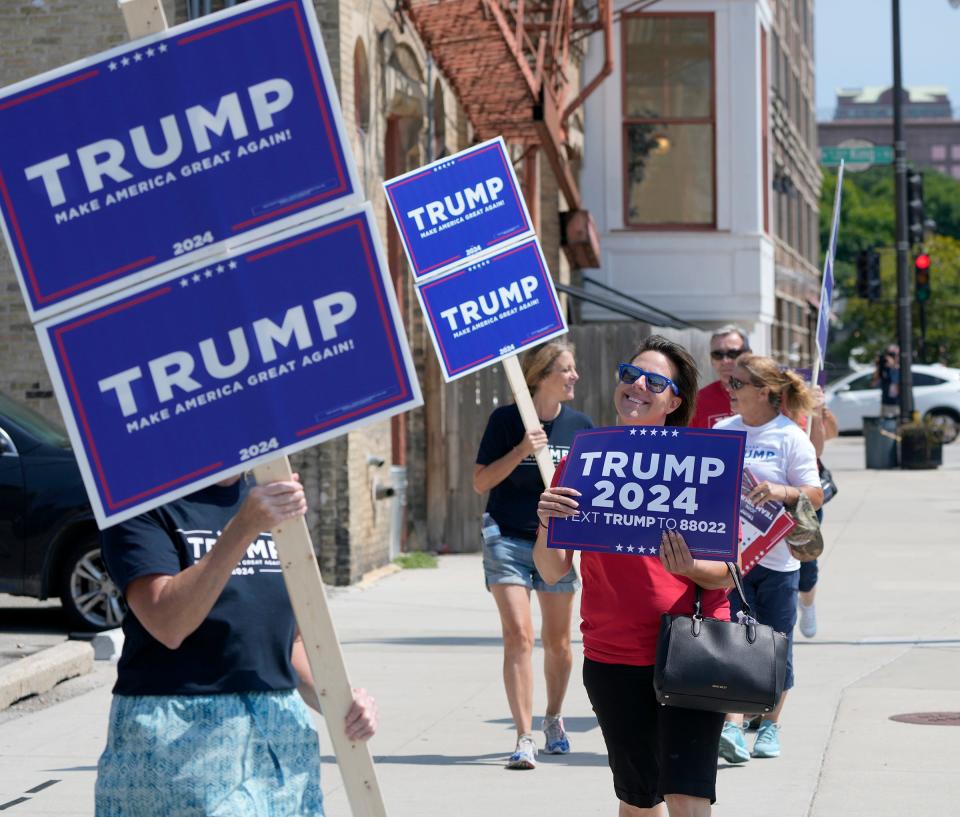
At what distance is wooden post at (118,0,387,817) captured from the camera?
12.5 feet

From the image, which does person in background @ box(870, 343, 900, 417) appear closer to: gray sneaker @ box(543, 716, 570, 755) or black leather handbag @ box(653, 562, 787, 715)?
gray sneaker @ box(543, 716, 570, 755)

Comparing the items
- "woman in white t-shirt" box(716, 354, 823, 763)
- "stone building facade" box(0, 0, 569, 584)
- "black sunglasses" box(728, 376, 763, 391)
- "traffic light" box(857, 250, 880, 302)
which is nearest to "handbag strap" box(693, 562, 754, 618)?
"woman in white t-shirt" box(716, 354, 823, 763)

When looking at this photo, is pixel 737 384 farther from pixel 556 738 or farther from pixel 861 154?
pixel 861 154

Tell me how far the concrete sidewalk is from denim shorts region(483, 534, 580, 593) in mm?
820

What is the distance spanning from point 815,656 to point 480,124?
33.5ft

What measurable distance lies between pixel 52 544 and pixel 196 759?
8520mm

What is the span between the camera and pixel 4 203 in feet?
12.6

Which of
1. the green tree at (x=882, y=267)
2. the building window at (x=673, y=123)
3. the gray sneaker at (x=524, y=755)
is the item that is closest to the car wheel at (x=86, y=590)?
the gray sneaker at (x=524, y=755)

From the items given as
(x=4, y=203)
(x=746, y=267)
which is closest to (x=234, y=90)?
(x=4, y=203)

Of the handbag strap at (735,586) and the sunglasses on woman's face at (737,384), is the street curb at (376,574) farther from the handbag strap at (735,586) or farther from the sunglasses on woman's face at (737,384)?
the handbag strap at (735,586)

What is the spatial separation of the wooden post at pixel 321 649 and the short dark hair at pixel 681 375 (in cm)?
216

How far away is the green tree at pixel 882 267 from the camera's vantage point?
65688 mm

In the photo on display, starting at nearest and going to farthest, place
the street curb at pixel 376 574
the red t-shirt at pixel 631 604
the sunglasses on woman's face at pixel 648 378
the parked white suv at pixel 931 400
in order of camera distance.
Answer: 1. the red t-shirt at pixel 631 604
2. the sunglasses on woman's face at pixel 648 378
3. the street curb at pixel 376 574
4. the parked white suv at pixel 931 400


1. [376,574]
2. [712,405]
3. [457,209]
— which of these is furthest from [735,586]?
[376,574]
